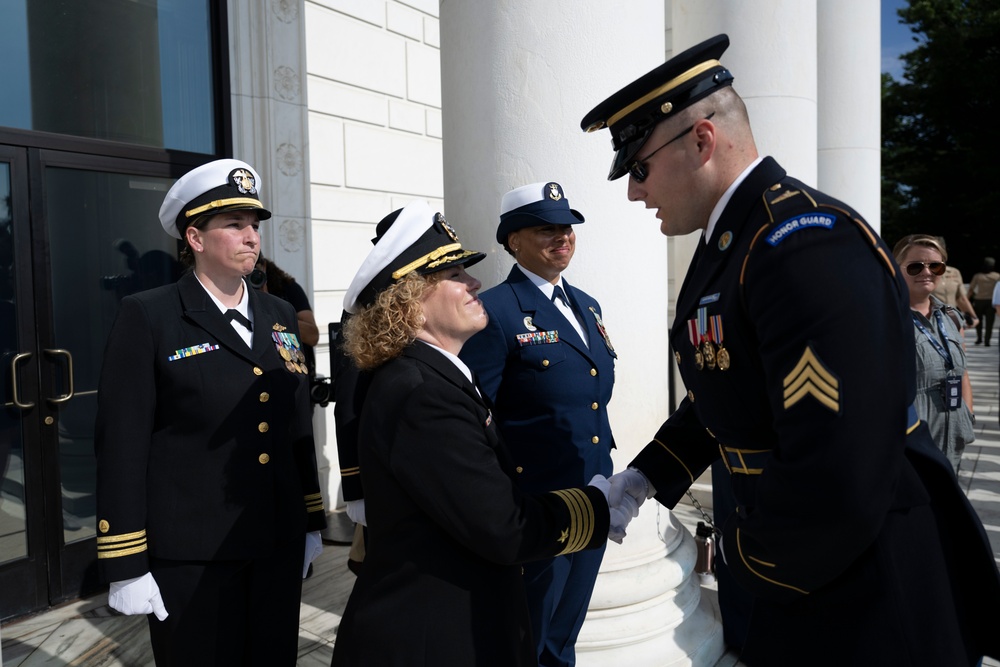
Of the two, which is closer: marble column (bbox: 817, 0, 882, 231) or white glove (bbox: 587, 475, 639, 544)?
white glove (bbox: 587, 475, 639, 544)

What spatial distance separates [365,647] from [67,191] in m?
3.66

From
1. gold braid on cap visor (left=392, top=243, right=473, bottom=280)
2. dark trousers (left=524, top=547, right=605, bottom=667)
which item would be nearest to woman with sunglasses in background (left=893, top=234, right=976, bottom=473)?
dark trousers (left=524, top=547, right=605, bottom=667)

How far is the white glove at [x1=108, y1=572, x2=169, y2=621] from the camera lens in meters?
2.20

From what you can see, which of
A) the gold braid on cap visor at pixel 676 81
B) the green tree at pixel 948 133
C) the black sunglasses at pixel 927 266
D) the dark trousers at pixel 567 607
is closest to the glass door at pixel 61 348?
the dark trousers at pixel 567 607

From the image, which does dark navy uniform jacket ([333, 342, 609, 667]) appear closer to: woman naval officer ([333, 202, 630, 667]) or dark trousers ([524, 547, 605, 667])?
woman naval officer ([333, 202, 630, 667])

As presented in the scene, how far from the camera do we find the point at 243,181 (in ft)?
8.52

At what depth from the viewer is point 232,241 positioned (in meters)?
2.52

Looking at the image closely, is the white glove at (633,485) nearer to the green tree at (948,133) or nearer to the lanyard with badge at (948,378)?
the lanyard with badge at (948,378)

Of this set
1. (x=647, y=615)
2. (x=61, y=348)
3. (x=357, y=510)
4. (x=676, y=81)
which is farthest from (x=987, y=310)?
(x=676, y=81)

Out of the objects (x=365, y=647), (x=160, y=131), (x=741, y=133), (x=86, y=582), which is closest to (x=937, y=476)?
(x=741, y=133)

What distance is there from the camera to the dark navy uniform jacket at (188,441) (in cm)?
223

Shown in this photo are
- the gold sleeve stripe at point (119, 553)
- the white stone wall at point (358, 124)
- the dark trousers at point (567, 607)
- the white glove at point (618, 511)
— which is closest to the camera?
the white glove at point (618, 511)

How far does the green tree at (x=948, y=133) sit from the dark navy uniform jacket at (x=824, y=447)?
101ft

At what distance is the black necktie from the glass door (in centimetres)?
222
